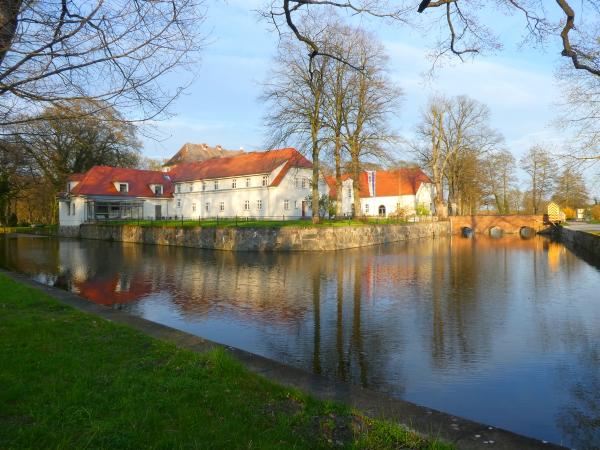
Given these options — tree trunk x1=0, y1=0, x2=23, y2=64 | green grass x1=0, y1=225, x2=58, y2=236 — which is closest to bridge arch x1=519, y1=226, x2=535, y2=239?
green grass x1=0, y1=225, x2=58, y2=236

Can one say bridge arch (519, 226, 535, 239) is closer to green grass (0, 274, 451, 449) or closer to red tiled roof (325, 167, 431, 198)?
red tiled roof (325, 167, 431, 198)

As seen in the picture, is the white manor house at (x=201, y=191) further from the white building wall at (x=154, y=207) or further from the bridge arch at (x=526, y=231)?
the bridge arch at (x=526, y=231)

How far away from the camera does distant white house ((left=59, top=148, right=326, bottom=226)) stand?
1650 inches

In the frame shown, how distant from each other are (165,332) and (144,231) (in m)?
29.7

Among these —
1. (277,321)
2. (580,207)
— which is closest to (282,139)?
(277,321)

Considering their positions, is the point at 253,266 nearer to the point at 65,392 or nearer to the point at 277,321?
the point at 277,321

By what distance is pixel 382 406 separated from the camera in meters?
4.38

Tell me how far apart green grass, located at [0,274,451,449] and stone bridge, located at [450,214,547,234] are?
156 ft

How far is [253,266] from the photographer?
19219 mm

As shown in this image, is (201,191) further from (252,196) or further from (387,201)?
(387,201)

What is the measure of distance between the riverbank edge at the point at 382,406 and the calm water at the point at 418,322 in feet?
3.71

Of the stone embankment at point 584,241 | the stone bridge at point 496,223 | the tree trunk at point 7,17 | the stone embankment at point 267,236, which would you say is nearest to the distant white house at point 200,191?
the stone embankment at point 267,236

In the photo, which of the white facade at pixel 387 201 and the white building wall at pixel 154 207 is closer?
the white building wall at pixel 154 207

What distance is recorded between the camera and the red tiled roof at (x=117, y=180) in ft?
150
